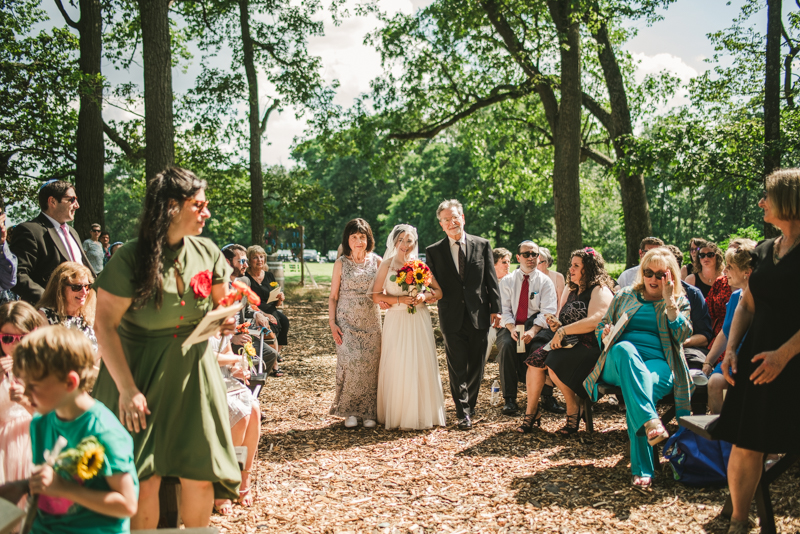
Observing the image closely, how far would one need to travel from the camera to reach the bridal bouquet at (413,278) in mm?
5535

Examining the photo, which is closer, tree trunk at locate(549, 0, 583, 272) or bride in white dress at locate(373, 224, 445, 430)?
bride in white dress at locate(373, 224, 445, 430)

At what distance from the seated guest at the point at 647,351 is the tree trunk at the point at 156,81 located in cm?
606

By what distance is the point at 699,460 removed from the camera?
13.0 ft

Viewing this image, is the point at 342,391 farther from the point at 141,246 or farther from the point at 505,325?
the point at 141,246

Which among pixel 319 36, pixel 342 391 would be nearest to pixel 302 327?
pixel 342 391

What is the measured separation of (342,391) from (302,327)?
806cm

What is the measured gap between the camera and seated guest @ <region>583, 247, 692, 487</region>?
161 inches

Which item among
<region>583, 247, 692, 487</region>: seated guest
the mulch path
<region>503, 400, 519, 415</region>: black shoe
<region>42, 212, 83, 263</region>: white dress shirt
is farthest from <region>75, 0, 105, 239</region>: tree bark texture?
<region>583, 247, 692, 487</region>: seated guest

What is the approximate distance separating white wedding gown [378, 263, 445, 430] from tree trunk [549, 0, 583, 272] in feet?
19.3

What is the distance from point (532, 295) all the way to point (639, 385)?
244 centimetres

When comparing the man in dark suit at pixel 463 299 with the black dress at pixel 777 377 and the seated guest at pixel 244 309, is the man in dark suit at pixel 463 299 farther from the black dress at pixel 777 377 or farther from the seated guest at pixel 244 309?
the black dress at pixel 777 377

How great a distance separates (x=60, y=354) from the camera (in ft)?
6.30

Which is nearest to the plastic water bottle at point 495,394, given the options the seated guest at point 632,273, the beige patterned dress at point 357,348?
the beige patterned dress at point 357,348

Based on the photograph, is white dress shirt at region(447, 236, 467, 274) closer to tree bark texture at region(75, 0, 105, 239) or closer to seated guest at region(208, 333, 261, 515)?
seated guest at region(208, 333, 261, 515)
